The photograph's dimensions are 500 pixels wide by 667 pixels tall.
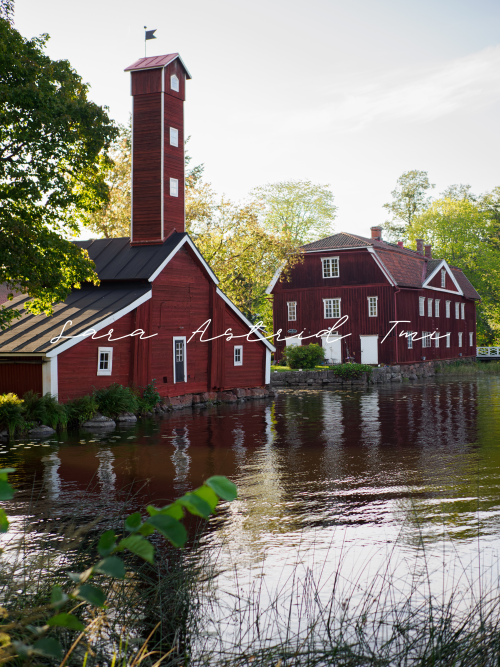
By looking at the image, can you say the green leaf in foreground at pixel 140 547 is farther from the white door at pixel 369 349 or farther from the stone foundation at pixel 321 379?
the white door at pixel 369 349

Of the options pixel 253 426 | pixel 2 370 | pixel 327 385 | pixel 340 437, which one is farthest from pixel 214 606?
pixel 327 385

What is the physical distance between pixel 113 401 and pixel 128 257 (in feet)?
23.7

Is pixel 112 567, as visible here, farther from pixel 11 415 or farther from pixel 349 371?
pixel 349 371

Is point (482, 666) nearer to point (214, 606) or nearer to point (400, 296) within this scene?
point (214, 606)

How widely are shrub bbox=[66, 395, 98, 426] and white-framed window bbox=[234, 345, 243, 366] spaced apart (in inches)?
384

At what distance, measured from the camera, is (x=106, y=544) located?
2096 millimetres

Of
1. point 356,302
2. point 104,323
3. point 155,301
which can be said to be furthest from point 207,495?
point 356,302

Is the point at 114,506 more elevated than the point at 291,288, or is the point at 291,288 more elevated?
the point at 291,288

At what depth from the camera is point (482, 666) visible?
4172 millimetres

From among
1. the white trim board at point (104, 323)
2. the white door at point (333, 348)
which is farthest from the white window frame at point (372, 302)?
the white trim board at point (104, 323)

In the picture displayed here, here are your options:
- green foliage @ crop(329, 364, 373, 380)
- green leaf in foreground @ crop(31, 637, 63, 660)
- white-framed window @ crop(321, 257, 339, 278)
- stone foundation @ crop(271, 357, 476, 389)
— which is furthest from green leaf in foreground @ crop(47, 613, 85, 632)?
white-framed window @ crop(321, 257, 339, 278)

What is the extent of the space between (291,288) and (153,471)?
112 ft

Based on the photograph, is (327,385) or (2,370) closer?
(2,370)

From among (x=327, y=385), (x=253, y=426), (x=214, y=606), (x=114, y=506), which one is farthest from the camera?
(x=327, y=385)
